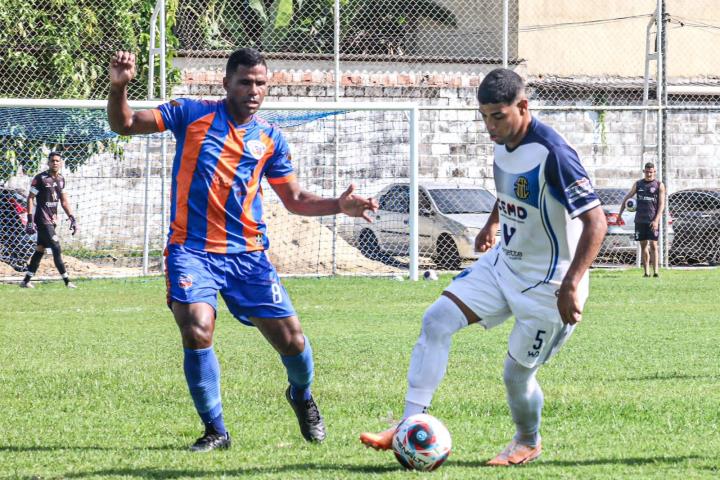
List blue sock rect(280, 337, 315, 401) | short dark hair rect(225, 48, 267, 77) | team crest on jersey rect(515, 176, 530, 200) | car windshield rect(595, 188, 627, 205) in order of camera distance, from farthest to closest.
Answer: car windshield rect(595, 188, 627, 205), blue sock rect(280, 337, 315, 401), short dark hair rect(225, 48, 267, 77), team crest on jersey rect(515, 176, 530, 200)

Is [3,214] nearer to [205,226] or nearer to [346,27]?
[346,27]

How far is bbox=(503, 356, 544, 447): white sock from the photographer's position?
5637 millimetres

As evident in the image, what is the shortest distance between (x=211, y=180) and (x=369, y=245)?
558 inches

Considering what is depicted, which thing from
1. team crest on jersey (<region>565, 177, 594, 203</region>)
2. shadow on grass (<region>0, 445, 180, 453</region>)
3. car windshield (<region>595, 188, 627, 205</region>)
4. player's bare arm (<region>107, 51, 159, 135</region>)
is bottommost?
shadow on grass (<region>0, 445, 180, 453</region>)

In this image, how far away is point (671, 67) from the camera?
3222 centimetres

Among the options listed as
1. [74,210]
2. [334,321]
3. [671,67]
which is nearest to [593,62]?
[671,67]

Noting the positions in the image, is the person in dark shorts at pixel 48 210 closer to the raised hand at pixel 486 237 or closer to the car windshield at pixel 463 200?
the car windshield at pixel 463 200

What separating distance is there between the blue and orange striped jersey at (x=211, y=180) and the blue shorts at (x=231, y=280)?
56 millimetres

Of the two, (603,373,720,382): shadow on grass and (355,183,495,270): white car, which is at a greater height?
(355,183,495,270): white car

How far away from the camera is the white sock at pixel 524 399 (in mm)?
5637

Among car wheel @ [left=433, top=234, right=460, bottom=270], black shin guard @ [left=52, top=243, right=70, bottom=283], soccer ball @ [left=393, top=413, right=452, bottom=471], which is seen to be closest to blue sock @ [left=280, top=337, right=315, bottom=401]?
soccer ball @ [left=393, top=413, right=452, bottom=471]

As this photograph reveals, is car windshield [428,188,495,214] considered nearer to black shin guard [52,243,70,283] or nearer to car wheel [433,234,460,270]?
car wheel [433,234,460,270]

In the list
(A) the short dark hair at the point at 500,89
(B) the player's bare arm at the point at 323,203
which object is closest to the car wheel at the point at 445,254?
(B) the player's bare arm at the point at 323,203

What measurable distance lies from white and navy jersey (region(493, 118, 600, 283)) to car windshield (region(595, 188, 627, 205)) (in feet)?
56.5
